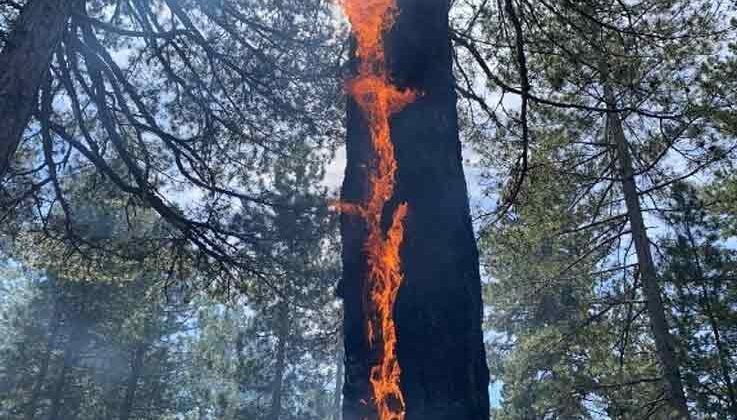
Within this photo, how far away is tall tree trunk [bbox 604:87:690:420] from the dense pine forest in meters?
0.06

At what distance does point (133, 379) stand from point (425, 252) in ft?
89.3

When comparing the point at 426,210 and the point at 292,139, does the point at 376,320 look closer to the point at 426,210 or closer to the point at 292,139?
the point at 426,210

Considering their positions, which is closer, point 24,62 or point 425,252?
point 425,252

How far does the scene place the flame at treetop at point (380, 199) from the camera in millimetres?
2730

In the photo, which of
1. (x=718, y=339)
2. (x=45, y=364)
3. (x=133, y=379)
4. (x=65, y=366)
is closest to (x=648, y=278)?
(x=718, y=339)

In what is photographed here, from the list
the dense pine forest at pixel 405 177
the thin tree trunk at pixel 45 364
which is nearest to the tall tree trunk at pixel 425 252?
the dense pine forest at pixel 405 177

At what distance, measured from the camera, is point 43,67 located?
13.3 ft

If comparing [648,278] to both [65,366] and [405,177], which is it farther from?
[65,366]

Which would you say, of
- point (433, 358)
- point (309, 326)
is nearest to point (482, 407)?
Result: point (433, 358)

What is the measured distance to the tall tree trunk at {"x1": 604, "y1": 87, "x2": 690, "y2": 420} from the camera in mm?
8805

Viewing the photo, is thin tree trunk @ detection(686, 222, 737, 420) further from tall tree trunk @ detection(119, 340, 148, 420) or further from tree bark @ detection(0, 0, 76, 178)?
tall tree trunk @ detection(119, 340, 148, 420)

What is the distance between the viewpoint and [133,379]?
26.0 meters

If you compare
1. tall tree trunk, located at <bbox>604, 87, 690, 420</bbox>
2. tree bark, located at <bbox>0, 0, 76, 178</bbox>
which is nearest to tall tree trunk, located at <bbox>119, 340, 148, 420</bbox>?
tall tree trunk, located at <bbox>604, 87, 690, 420</bbox>

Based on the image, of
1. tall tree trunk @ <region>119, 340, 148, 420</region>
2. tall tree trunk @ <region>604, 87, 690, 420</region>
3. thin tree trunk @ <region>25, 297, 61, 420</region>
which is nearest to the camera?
tall tree trunk @ <region>604, 87, 690, 420</region>
